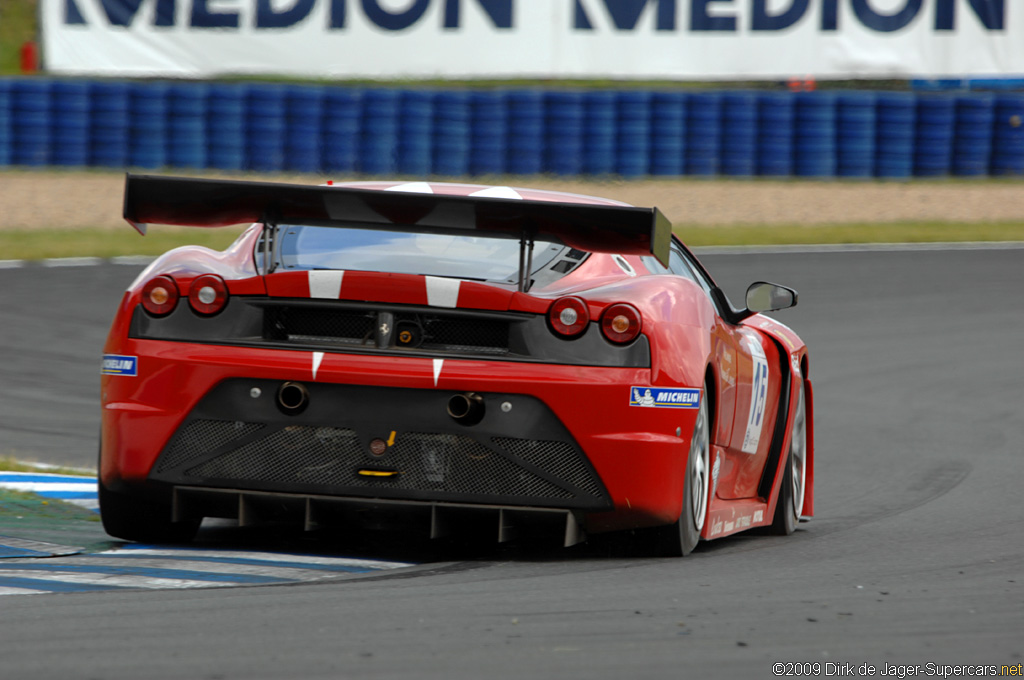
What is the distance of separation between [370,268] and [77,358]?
6.42 metres

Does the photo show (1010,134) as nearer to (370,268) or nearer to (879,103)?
(879,103)

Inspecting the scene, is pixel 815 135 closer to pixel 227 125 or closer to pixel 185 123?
pixel 227 125

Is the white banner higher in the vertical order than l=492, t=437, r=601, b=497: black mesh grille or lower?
lower

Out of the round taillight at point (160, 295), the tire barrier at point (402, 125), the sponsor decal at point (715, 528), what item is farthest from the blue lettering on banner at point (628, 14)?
the round taillight at point (160, 295)

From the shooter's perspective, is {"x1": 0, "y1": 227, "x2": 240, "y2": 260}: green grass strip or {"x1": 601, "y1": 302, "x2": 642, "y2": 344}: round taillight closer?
{"x1": 601, "y1": 302, "x2": 642, "y2": 344}: round taillight

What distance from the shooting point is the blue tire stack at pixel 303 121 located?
836 inches

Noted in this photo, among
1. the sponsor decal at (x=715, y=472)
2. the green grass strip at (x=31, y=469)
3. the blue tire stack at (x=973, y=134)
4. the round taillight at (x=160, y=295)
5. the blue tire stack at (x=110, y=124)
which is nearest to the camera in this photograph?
the round taillight at (x=160, y=295)

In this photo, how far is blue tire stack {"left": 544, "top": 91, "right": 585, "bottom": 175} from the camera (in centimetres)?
2117

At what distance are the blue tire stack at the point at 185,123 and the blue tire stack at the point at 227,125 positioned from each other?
10 cm

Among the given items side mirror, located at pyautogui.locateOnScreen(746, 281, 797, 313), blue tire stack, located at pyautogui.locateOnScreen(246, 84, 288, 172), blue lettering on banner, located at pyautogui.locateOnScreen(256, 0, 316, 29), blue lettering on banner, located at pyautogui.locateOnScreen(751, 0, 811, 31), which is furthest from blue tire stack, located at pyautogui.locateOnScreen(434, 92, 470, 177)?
side mirror, located at pyautogui.locateOnScreen(746, 281, 797, 313)

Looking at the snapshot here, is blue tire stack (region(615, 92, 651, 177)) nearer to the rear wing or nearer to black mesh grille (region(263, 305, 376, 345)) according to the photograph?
the rear wing

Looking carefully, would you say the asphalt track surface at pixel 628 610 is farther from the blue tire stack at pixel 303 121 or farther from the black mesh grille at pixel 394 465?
the blue tire stack at pixel 303 121

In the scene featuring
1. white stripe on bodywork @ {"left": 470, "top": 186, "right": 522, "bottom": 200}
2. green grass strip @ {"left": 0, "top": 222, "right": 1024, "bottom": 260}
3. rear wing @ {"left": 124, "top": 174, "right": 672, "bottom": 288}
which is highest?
rear wing @ {"left": 124, "top": 174, "right": 672, "bottom": 288}

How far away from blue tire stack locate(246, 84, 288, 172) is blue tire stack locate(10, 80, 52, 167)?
2.73 metres
